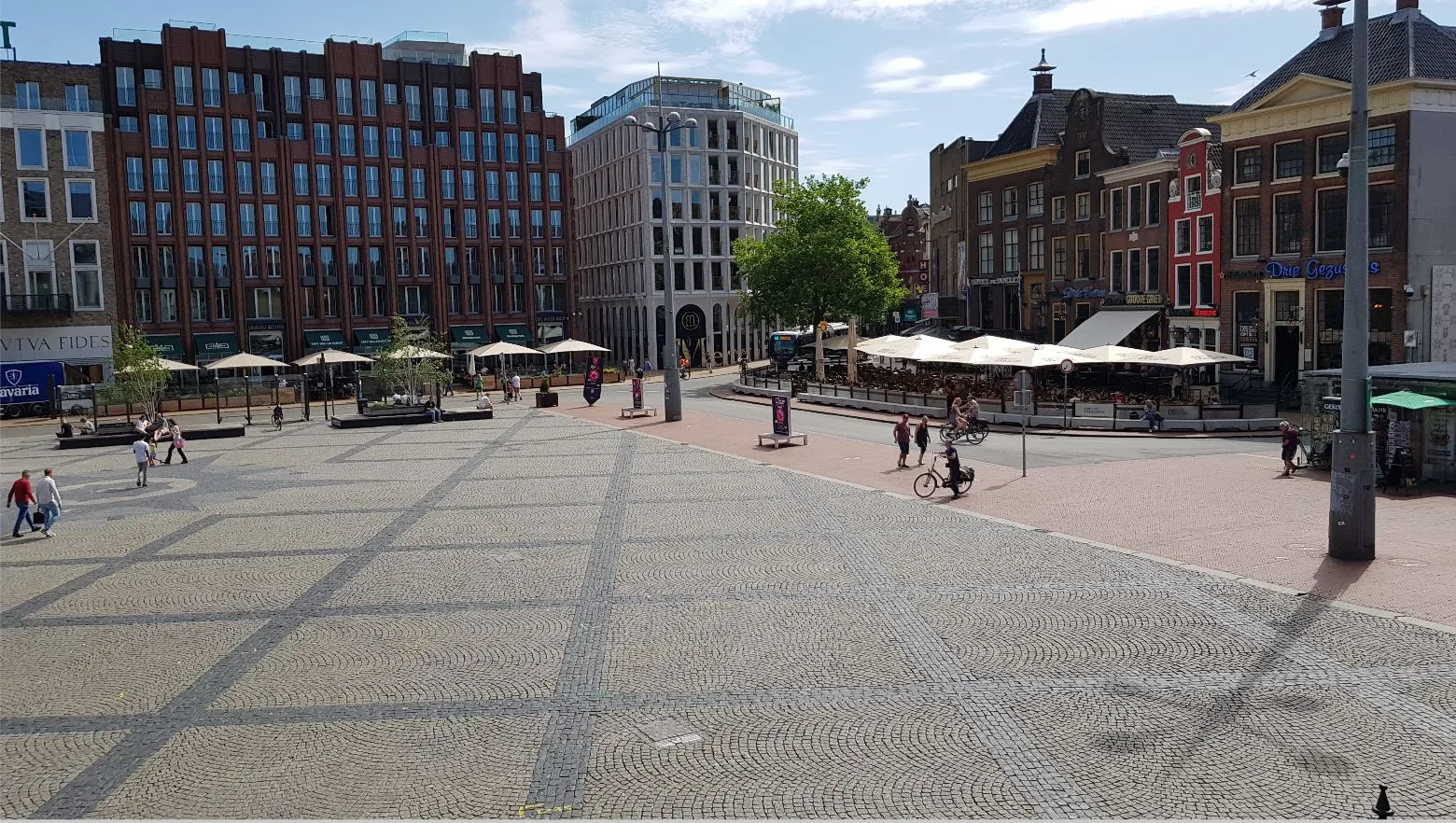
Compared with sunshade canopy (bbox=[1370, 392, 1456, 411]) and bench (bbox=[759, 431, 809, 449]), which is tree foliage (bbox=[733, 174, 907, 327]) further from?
sunshade canopy (bbox=[1370, 392, 1456, 411])

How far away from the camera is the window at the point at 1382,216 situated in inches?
1502

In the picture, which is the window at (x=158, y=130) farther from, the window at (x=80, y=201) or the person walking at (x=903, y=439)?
the person walking at (x=903, y=439)

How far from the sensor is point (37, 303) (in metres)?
59.7

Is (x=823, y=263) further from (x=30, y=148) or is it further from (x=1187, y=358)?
(x=30, y=148)

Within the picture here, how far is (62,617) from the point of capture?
49.4 feet

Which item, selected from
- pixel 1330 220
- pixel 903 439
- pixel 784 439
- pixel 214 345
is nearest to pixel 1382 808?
pixel 903 439

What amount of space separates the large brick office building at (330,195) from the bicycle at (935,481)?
170 feet

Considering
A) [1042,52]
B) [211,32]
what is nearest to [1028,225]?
[1042,52]

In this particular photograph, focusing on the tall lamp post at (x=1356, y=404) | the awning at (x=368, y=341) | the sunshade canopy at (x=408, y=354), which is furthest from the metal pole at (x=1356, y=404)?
the awning at (x=368, y=341)

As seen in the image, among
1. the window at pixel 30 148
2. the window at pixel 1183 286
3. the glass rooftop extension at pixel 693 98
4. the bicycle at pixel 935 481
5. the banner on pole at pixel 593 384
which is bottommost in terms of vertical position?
the bicycle at pixel 935 481

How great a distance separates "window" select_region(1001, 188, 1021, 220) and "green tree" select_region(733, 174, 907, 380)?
6733 millimetres

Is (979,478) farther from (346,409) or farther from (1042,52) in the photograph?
(1042,52)

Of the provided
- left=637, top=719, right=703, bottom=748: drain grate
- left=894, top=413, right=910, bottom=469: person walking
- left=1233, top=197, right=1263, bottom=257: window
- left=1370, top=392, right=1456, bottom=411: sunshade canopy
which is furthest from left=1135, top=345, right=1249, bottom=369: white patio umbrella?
left=637, top=719, right=703, bottom=748: drain grate

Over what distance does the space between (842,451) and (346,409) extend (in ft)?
99.3
